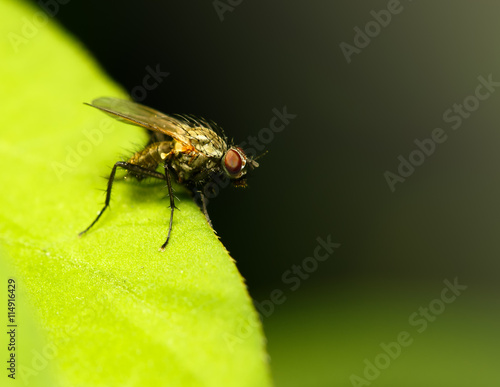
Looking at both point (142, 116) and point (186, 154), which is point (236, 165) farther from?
point (142, 116)

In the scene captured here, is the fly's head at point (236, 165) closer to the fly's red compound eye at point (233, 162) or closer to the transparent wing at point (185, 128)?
the fly's red compound eye at point (233, 162)

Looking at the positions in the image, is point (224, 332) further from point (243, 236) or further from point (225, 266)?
point (243, 236)

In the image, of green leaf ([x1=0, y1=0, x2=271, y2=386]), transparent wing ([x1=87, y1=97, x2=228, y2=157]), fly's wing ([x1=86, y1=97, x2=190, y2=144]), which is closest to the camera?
green leaf ([x1=0, y1=0, x2=271, y2=386])

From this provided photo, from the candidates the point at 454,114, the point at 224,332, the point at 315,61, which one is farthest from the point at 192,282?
the point at 454,114

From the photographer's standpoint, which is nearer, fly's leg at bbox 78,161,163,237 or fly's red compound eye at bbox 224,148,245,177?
fly's leg at bbox 78,161,163,237

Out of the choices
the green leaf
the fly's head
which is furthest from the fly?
the green leaf

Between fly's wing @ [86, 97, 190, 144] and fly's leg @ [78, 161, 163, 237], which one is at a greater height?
fly's wing @ [86, 97, 190, 144]

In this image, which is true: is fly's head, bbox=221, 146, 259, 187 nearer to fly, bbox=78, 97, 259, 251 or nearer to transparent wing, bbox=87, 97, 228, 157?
fly, bbox=78, 97, 259, 251

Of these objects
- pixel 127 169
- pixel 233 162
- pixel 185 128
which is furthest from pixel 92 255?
pixel 185 128

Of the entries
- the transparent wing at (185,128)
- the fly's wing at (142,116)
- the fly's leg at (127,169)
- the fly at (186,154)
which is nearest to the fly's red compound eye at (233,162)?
the fly at (186,154)
